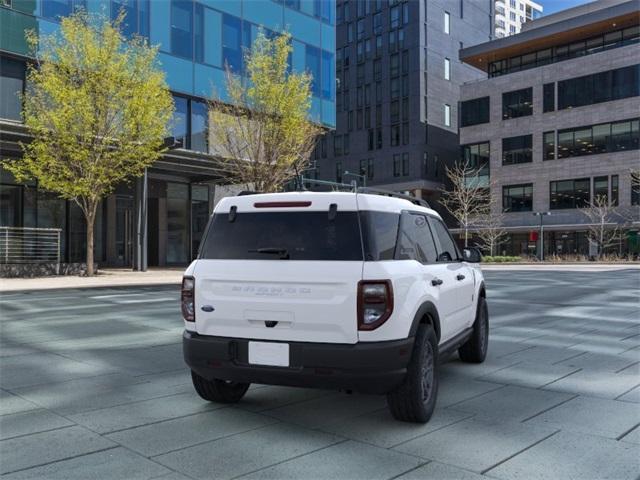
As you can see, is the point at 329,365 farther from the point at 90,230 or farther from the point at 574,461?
the point at 90,230

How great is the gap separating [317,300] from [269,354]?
57 cm

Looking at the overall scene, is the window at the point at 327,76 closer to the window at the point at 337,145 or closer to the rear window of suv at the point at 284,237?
the rear window of suv at the point at 284,237

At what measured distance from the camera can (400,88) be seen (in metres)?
73.1

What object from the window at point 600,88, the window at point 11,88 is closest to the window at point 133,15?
the window at point 11,88

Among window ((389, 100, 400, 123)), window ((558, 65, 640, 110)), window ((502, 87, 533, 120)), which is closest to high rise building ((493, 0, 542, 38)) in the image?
window ((389, 100, 400, 123))

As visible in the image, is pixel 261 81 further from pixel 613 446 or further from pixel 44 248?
pixel 613 446

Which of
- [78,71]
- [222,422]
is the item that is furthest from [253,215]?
[78,71]

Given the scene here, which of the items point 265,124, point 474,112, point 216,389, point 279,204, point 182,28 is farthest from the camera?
point 474,112

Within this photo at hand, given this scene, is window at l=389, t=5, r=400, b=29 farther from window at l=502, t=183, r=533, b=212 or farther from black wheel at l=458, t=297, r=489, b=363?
black wheel at l=458, t=297, r=489, b=363

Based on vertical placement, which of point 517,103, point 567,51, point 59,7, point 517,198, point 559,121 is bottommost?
point 517,198

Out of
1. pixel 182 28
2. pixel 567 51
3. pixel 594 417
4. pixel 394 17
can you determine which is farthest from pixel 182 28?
pixel 394 17

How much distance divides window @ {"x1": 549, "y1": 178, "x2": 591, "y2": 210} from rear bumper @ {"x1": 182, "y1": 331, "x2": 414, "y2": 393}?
58355 millimetres

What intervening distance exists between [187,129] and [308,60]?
885cm

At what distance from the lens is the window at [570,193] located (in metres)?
57.4
